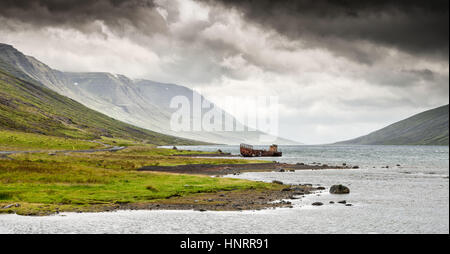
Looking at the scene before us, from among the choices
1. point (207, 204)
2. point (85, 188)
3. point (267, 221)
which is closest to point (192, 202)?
point (207, 204)

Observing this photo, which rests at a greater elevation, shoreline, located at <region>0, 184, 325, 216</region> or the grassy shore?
the grassy shore

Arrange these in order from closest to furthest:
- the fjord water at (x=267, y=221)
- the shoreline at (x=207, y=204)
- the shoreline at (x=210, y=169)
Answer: the fjord water at (x=267, y=221) → the shoreline at (x=207, y=204) → the shoreline at (x=210, y=169)

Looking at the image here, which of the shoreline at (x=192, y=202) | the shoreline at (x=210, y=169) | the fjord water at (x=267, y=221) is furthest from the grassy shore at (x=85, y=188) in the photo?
the shoreline at (x=210, y=169)

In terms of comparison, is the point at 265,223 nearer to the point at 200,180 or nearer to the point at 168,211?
the point at 168,211

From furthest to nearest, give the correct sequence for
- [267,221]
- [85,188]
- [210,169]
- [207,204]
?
[210,169] → [85,188] → [207,204] → [267,221]

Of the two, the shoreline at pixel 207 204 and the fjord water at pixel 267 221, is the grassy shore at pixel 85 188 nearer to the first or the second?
the shoreline at pixel 207 204

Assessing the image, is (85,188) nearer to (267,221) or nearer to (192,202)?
(192,202)

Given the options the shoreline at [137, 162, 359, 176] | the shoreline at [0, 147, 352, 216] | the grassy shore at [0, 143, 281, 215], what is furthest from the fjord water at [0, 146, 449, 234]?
the shoreline at [137, 162, 359, 176]

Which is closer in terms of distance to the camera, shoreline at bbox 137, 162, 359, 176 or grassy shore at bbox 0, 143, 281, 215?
grassy shore at bbox 0, 143, 281, 215

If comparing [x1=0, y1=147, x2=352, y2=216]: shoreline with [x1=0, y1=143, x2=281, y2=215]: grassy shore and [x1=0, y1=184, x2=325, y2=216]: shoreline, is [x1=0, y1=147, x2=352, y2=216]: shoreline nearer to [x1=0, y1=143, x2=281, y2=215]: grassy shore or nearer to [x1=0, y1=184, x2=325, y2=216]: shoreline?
[x1=0, y1=184, x2=325, y2=216]: shoreline

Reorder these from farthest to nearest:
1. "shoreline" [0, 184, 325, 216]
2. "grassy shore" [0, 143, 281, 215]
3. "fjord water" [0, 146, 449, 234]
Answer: "grassy shore" [0, 143, 281, 215], "shoreline" [0, 184, 325, 216], "fjord water" [0, 146, 449, 234]
